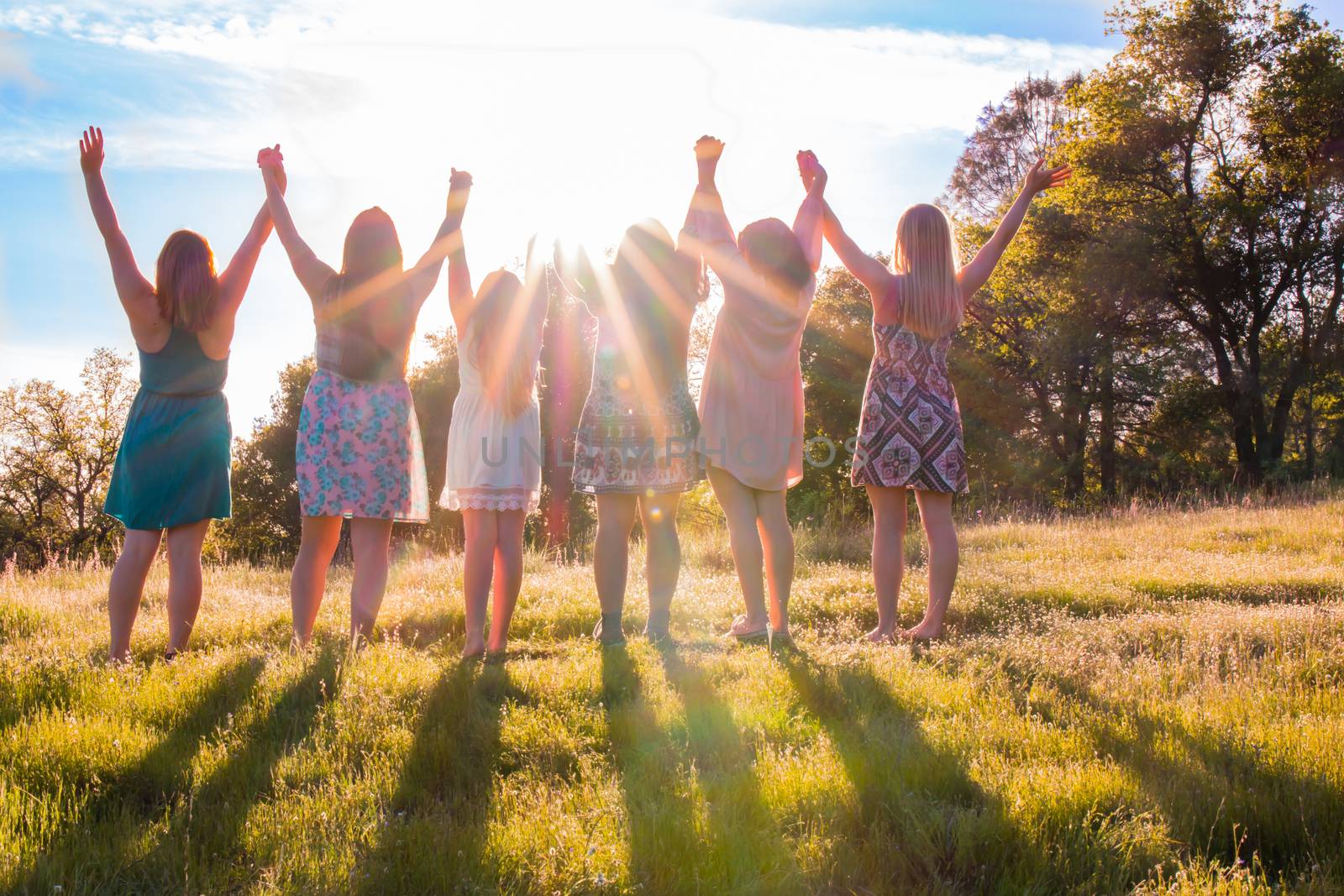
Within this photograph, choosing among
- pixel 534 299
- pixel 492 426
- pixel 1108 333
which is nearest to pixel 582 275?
pixel 534 299

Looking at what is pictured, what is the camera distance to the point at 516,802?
2701 mm

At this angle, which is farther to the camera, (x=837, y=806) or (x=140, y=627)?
(x=140, y=627)

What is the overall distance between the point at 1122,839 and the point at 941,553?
2939 mm

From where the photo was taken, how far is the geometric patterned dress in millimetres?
5294

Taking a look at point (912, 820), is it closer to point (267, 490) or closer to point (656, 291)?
point (656, 291)

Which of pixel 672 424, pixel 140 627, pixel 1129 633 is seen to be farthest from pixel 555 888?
pixel 140 627

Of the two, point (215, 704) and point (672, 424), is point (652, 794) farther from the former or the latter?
point (672, 424)

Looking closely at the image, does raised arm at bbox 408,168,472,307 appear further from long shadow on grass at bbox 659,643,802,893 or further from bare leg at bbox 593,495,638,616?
long shadow on grass at bbox 659,643,802,893

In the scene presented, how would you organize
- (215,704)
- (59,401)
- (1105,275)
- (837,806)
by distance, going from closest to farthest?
(837,806) < (215,704) < (1105,275) < (59,401)

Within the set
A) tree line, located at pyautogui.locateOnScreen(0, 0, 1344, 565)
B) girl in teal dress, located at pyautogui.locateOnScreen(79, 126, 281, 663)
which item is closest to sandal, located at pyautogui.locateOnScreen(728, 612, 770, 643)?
girl in teal dress, located at pyautogui.locateOnScreen(79, 126, 281, 663)

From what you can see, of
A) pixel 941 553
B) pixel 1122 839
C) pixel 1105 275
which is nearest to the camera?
pixel 1122 839

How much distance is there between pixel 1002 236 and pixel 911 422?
1.18 metres

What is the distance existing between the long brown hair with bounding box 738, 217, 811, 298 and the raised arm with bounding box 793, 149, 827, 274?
6cm

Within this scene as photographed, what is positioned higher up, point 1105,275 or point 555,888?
point 1105,275
